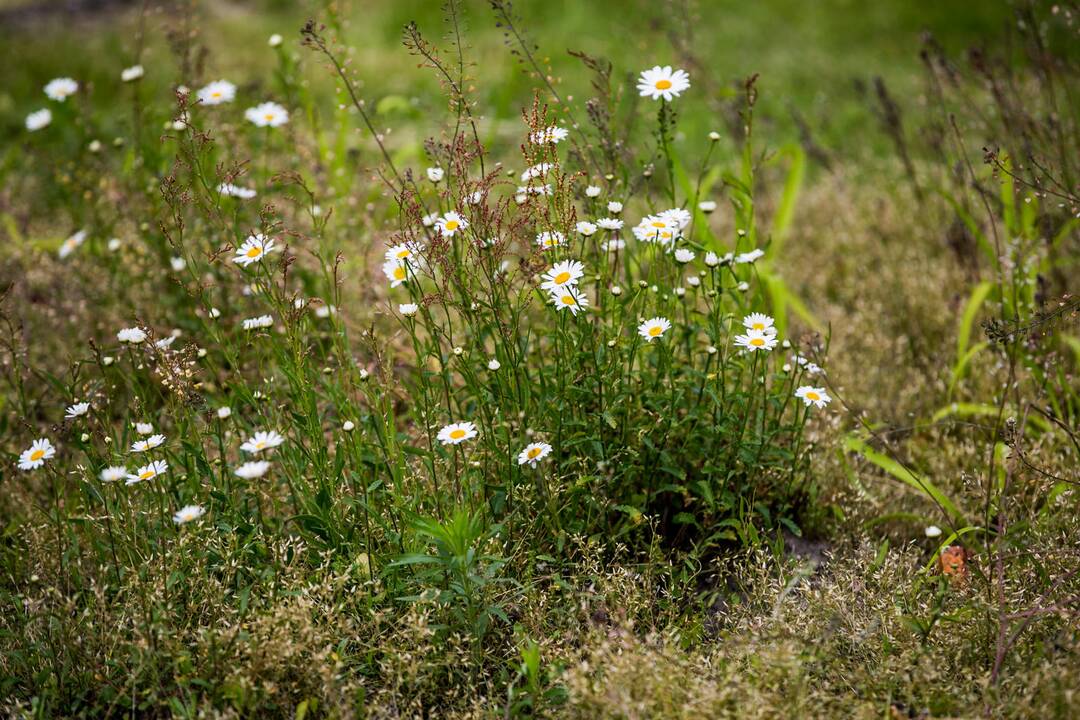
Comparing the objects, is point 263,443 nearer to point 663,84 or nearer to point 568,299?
point 568,299

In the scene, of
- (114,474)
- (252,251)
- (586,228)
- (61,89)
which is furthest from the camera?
(61,89)

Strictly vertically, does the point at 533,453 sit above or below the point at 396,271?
below

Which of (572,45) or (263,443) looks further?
(572,45)

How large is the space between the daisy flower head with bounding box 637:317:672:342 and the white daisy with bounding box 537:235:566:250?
290mm

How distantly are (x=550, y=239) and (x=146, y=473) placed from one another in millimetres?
1098

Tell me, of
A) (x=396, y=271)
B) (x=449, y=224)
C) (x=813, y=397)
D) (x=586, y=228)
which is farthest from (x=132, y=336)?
(x=813, y=397)

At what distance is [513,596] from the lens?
2.23 m

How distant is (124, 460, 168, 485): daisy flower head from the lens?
216cm

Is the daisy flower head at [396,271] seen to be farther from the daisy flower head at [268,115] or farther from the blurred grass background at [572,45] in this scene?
the blurred grass background at [572,45]

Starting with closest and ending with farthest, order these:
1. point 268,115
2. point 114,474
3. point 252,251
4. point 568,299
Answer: point 114,474
point 568,299
point 252,251
point 268,115

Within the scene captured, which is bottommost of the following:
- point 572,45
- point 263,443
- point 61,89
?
point 572,45

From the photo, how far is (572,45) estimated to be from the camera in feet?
25.0

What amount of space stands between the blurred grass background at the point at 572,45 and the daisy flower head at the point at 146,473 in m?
4.00

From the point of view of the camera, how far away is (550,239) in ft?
7.73
